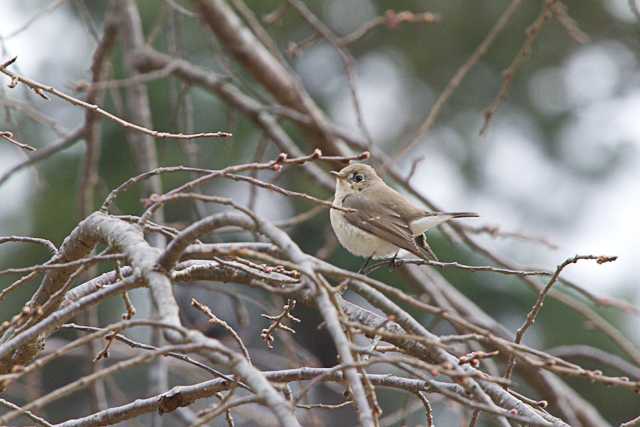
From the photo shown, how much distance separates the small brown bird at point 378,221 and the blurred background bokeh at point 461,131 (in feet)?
13.7

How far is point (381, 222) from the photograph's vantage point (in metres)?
4.48

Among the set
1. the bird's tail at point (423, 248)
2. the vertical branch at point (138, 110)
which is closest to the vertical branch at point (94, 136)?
the vertical branch at point (138, 110)

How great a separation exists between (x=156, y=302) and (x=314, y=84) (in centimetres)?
1100

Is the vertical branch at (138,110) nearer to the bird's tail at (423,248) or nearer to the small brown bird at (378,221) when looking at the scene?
the small brown bird at (378,221)

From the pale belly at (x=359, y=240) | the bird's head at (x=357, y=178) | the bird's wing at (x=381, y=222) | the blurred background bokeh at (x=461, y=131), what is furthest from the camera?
the blurred background bokeh at (x=461, y=131)

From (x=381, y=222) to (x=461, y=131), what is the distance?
9.26m

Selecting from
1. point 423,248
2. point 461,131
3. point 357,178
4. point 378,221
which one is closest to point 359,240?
point 378,221

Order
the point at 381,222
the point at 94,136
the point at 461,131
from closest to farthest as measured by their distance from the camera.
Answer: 1. the point at 94,136
2. the point at 381,222
3. the point at 461,131

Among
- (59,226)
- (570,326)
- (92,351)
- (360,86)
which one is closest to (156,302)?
(92,351)

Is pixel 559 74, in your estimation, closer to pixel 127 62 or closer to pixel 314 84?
pixel 314 84

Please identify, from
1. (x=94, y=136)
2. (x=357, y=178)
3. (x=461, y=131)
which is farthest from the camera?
(x=461, y=131)

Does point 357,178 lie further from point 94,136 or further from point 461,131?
point 461,131

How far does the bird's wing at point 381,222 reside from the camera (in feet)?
14.1

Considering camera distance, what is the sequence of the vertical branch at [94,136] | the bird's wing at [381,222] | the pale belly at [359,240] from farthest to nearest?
the pale belly at [359,240], the bird's wing at [381,222], the vertical branch at [94,136]
